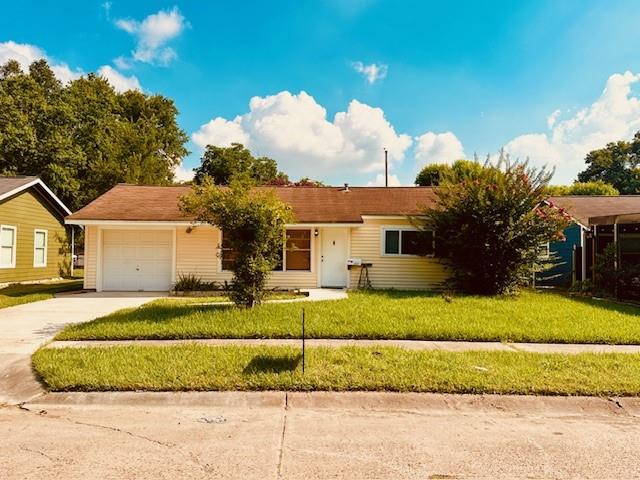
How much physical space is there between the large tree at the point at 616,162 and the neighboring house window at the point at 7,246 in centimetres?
5644

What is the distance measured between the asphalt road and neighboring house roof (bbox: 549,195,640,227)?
536 inches

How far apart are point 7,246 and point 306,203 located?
1138cm

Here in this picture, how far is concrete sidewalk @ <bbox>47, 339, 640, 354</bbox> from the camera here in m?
6.80

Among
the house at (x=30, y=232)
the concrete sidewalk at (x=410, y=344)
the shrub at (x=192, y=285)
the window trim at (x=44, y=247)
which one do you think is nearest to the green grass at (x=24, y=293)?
the house at (x=30, y=232)

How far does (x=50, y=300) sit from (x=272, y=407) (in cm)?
1031

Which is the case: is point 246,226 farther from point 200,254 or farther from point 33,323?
point 200,254

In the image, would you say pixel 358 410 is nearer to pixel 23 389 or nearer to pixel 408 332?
pixel 408 332

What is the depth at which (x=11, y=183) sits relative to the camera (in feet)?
53.5

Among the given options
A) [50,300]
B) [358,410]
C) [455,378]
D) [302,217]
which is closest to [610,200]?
[302,217]

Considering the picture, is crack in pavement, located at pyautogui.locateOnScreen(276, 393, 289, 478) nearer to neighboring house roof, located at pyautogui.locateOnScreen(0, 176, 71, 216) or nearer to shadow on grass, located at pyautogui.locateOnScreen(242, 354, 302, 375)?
shadow on grass, located at pyautogui.locateOnScreen(242, 354, 302, 375)

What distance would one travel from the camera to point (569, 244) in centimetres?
1622

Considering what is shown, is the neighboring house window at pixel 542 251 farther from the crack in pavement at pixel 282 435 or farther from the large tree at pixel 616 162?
the large tree at pixel 616 162

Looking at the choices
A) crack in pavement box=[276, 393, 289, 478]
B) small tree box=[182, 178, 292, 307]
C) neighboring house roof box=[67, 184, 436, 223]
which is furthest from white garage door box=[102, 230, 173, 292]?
crack in pavement box=[276, 393, 289, 478]

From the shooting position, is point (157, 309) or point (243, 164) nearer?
point (157, 309)
